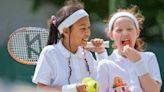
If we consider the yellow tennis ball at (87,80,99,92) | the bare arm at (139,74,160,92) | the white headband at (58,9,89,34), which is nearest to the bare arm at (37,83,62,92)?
the yellow tennis ball at (87,80,99,92)

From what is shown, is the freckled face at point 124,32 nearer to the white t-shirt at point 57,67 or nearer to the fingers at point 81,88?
the white t-shirt at point 57,67

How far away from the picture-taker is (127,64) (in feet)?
9.71

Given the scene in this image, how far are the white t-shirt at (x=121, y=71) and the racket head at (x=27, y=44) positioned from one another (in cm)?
50

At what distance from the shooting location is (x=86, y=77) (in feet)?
9.60

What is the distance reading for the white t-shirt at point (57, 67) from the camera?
286 cm

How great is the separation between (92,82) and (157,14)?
3.19m

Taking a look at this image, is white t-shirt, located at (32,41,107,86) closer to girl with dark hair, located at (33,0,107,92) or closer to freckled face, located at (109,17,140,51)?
girl with dark hair, located at (33,0,107,92)

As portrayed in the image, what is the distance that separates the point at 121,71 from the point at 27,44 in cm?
69

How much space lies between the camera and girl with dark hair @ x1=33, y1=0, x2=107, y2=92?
9.40ft

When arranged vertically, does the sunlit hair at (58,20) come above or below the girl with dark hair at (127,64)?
above

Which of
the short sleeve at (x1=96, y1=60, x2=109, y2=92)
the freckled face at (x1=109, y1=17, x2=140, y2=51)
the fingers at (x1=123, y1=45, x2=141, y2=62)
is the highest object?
the freckled face at (x1=109, y1=17, x2=140, y2=51)

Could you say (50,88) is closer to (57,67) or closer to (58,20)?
(57,67)

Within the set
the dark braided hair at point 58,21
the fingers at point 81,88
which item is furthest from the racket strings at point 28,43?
the fingers at point 81,88

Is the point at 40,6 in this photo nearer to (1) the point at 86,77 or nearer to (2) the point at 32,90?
(2) the point at 32,90
